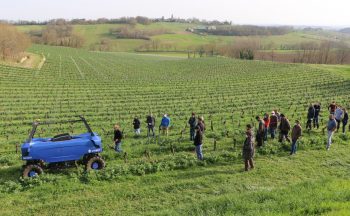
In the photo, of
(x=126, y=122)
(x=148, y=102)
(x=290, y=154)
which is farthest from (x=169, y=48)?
(x=290, y=154)

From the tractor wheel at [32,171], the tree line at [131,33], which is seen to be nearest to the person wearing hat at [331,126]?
the tractor wheel at [32,171]

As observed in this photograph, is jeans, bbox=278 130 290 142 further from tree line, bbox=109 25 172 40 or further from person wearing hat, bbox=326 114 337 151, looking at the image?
tree line, bbox=109 25 172 40

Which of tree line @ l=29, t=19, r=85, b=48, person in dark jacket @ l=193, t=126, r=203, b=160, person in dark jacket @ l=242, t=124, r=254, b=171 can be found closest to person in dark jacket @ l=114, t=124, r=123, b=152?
person in dark jacket @ l=193, t=126, r=203, b=160

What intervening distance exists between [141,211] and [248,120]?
15.4 meters

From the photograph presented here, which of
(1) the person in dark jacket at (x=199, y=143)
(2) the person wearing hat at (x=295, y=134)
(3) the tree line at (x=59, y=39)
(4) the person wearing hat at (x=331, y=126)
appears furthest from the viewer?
(3) the tree line at (x=59, y=39)

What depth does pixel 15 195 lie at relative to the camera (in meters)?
12.1

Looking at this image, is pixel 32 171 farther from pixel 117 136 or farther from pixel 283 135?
pixel 283 135

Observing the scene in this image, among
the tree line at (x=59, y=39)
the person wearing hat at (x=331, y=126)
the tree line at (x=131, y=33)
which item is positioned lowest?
the tree line at (x=59, y=39)

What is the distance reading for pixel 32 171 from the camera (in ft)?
44.5

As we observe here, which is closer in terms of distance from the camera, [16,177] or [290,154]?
[16,177]

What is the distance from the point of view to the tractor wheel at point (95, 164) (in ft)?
46.4

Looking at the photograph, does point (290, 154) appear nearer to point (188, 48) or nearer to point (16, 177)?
point (16, 177)

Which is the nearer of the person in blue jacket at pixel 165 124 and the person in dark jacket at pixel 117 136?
the person in dark jacket at pixel 117 136

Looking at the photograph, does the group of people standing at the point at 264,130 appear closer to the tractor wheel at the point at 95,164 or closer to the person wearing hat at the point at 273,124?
the person wearing hat at the point at 273,124
